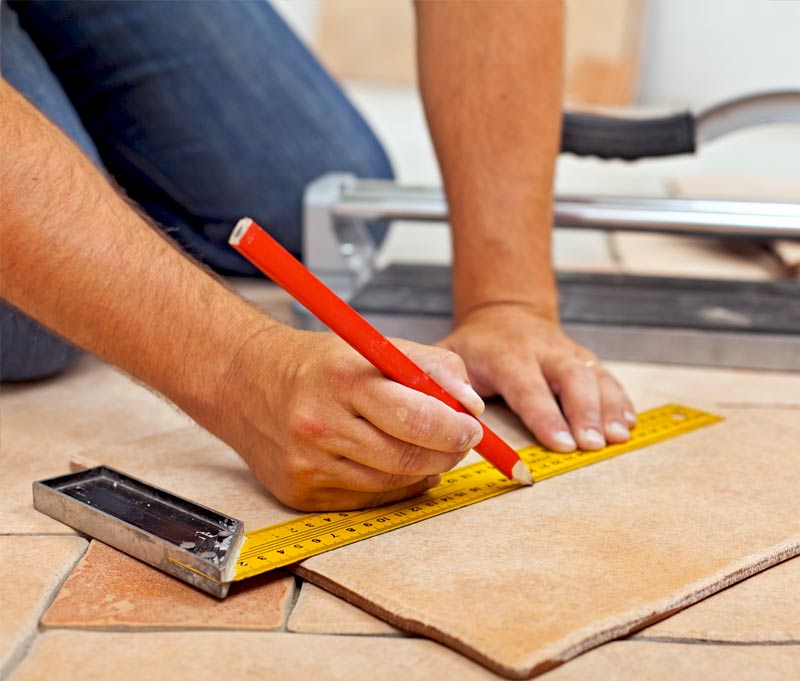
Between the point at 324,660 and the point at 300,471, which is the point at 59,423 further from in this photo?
the point at 324,660

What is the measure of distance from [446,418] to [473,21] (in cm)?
80

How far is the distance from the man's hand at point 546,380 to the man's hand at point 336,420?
0.83 feet

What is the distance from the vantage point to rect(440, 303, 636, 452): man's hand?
1.10 meters

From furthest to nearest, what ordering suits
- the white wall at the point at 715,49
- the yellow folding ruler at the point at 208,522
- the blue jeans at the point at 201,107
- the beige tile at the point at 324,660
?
the white wall at the point at 715,49 → the blue jeans at the point at 201,107 → the yellow folding ruler at the point at 208,522 → the beige tile at the point at 324,660

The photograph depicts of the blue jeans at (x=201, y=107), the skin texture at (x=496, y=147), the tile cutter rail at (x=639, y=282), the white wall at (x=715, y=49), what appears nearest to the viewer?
the skin texture at (x=496, y=147)

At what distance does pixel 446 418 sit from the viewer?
2.65ft

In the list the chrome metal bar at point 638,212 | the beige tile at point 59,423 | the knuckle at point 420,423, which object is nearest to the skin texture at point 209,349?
the knuckle at point 420,423

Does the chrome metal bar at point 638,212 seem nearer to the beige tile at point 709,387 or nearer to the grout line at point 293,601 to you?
the beige tile at point 709,387

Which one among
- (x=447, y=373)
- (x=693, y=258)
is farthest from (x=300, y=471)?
(x=693, y=258)

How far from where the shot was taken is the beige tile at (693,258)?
2156 mm

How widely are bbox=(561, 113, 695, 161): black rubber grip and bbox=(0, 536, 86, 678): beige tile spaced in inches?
42.9

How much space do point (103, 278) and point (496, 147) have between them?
0.67 meters

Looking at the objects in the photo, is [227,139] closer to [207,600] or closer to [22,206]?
[22,206]

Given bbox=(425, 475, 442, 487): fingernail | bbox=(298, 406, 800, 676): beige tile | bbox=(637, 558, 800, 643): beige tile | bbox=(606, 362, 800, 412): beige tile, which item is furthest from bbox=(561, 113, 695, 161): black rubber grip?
bbox=(637, 558, 800, 643): beige tile
